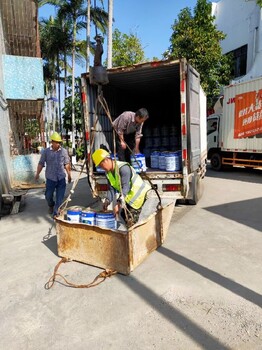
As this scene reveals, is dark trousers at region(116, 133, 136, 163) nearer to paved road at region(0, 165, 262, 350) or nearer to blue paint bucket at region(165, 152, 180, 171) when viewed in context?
blue paint bucket at region(165, 152, 180, 171)

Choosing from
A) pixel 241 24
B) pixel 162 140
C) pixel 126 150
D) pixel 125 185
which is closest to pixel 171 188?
pixel 126 150

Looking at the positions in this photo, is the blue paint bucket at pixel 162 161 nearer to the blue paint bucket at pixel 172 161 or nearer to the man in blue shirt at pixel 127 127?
the blue paint bucket at pixel 172 161

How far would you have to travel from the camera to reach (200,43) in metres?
14.7

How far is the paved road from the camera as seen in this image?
2.42 m

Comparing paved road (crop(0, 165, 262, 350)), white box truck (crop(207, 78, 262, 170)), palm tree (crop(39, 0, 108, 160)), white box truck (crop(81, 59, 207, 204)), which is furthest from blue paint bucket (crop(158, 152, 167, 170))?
palm tree (crop(39, 0, 108, 160))

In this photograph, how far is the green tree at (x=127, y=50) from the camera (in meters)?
20.8

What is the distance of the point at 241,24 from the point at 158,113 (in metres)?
12.4

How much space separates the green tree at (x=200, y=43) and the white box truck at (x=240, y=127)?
4.37m

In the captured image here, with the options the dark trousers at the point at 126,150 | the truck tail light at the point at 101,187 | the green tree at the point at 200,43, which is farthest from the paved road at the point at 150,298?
the green tree at the point at 200,43

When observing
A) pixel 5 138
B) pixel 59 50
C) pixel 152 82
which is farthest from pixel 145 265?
pixel 59 50

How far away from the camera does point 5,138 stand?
9070 millimetres

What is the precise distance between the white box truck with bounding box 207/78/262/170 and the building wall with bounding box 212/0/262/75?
266 inches

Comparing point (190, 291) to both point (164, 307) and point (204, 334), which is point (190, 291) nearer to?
point (164, 307)

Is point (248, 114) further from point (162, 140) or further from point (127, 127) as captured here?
point (127, 127)
